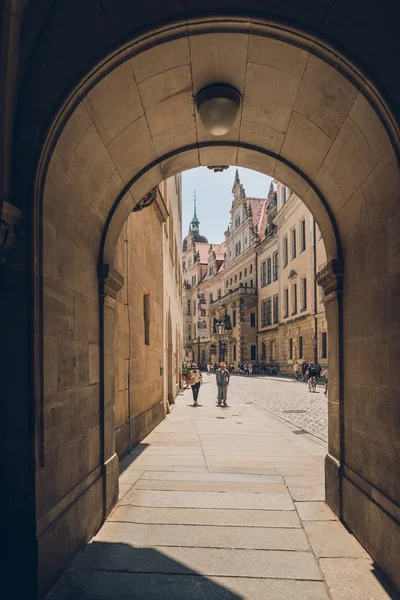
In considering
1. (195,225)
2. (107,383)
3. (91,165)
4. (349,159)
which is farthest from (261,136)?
(195,225)

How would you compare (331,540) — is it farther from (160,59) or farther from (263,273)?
(263,273)

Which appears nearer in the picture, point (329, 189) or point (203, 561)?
point (203, 561)

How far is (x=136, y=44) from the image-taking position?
405 centimetres

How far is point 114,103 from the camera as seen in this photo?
183 inches

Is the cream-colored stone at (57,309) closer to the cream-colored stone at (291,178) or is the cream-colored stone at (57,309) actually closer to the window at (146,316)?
the cream-colored stone at (291,178)

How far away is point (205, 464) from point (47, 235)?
5.84m

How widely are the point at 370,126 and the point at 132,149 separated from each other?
269cm

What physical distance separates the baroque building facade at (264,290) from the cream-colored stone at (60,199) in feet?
69.6

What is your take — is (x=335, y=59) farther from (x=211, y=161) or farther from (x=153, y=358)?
(x=153, y=358)

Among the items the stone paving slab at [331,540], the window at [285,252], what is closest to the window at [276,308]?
the window at [285,252]

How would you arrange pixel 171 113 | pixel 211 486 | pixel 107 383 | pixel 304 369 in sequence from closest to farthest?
pixel 171 113
pixel 107 383
pixel 211 486
pixel 304 369

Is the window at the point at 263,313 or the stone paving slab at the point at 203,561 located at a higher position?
the window at the point at 263,313

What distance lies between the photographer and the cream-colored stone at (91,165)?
4586mm

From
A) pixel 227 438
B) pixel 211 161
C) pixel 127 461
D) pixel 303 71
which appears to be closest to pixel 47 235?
pixel 303 71
